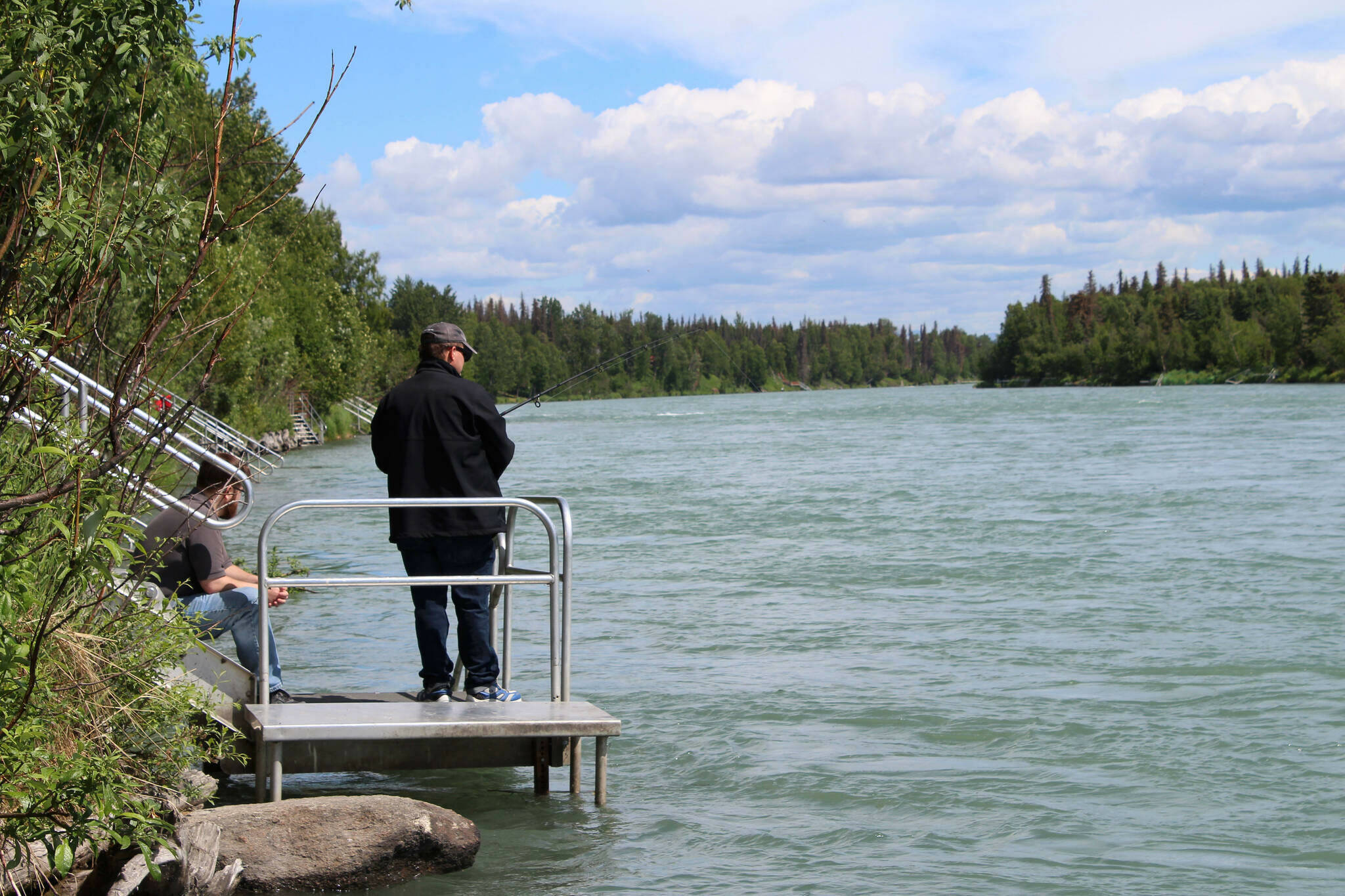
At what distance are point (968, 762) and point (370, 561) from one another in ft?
39.5

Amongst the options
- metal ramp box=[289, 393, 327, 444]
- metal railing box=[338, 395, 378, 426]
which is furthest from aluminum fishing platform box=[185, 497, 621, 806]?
metal railing box=[338, 395, 378, 426]

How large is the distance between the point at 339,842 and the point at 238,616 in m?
1.70

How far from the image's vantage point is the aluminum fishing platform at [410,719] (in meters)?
6.23

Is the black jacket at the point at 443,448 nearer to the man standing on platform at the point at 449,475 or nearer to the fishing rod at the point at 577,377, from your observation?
the man standing on platform at the point at 449,475

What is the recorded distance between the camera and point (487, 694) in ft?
22.4

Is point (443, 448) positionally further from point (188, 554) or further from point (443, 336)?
point (188, 554)

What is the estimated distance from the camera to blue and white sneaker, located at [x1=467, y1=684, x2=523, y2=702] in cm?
684

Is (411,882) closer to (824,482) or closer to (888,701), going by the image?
(888,701)

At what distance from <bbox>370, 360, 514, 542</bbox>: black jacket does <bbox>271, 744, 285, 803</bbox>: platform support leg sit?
3.68 feet

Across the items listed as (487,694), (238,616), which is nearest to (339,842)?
(487,694)

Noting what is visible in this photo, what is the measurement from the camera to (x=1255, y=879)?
22.4ft

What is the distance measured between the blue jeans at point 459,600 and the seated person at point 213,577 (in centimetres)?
77

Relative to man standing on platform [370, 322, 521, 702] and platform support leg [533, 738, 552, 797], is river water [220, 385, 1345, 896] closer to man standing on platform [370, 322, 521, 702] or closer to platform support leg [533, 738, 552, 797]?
platform support leg [533, 738, 552, 797]

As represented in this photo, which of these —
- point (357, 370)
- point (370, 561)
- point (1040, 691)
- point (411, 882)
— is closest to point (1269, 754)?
point (1040, 691)
